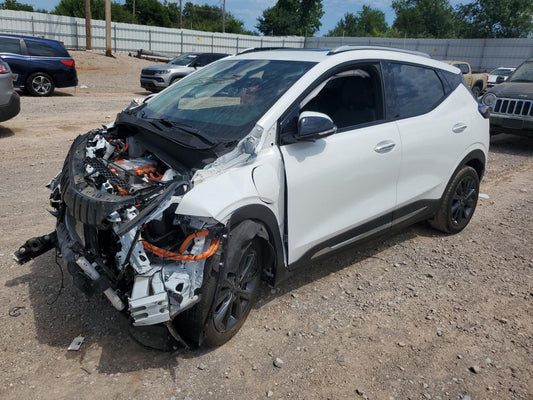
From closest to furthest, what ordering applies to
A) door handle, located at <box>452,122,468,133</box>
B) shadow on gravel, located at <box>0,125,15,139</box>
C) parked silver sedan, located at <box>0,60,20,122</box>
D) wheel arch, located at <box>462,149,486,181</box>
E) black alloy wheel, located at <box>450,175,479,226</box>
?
1. door handle, located at <box>452,122,468,133</box>
2. wheel arch, located at <box>462,149,486,181</box>
3. black alloy wheel, located at <box>450,175,479,226</box>
4. parked silver sedan, located at <box>0,60,20,122</box>
5. shadow on gravel, located at <box>0,125,15,139</box>

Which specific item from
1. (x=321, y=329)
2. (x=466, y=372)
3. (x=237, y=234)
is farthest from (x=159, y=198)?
(x=466, y=372)

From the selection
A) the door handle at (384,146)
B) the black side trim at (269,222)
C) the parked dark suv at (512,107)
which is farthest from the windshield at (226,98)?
the parked dark suv at (512,107)

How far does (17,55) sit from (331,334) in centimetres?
1440

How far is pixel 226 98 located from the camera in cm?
370

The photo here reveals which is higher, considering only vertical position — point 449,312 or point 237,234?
point 237,234

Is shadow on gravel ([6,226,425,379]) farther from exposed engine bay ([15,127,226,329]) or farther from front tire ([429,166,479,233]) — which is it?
front tire ([429,166,479,233])

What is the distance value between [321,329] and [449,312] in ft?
3.57

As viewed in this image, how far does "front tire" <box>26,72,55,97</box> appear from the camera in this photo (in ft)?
46.9

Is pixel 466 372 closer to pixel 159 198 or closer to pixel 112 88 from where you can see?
pixel 159 198

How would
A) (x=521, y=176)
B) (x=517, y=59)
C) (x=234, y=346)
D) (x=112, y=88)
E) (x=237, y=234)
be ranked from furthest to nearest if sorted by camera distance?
(x=517, y=59)
(x=112, y=88)
(x=521, y=176)
(x=234, y=346)
(x=237, y=234)

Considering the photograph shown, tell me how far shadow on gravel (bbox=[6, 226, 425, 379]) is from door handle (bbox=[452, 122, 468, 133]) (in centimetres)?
200

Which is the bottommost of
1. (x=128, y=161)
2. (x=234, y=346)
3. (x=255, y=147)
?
(x=234, y=346)

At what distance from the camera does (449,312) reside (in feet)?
12.0

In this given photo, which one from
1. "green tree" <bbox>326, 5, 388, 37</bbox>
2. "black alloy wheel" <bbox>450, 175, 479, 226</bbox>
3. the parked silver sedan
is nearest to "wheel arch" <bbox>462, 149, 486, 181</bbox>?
"black alloy wheel" <bbox>450, 175, 479, 226</bbox>
